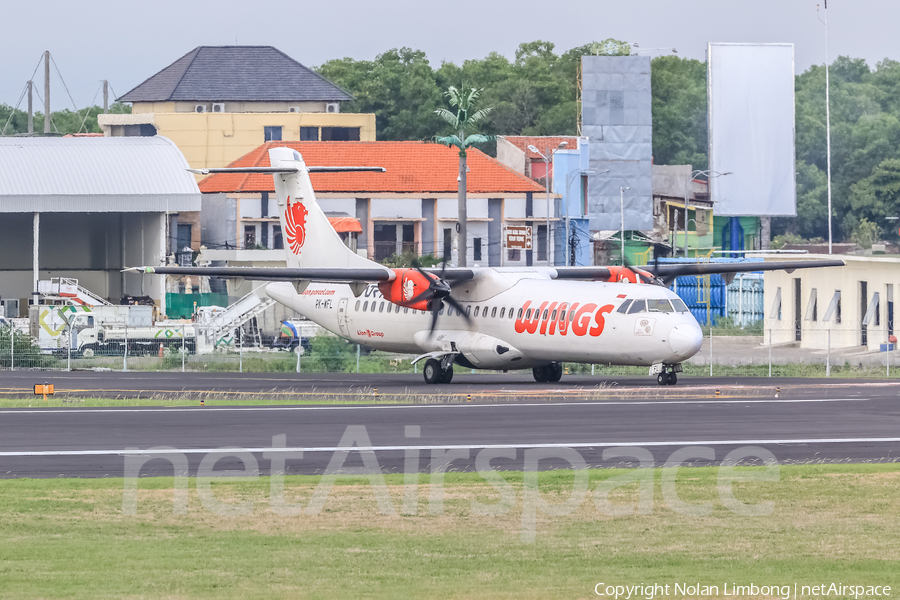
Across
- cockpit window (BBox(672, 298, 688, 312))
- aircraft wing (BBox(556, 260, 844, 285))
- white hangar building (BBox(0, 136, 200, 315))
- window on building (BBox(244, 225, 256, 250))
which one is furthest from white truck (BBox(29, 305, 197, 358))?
cockpit window (BBox(672, 298, 688, 312))

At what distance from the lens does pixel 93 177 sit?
68875 millimetres

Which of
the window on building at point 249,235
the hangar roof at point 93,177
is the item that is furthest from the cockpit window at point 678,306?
the window on building at point 249,235

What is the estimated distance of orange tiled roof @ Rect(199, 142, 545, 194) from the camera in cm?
7875

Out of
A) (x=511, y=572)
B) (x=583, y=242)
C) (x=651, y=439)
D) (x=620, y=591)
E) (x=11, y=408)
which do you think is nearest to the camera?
(x=620, y=591)

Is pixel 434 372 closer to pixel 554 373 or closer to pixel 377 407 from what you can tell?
pixel 554 373

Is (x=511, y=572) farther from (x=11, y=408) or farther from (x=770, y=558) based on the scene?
(x=11, y=408)

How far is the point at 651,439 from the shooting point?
20.8 m

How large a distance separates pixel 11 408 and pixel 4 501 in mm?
13806

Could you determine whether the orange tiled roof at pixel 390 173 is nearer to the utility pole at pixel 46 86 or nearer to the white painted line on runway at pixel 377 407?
the utility pole at pixel 46 86

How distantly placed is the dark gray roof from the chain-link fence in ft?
149

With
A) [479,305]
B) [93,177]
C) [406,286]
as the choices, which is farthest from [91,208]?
[479,305]

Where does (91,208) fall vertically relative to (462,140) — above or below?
below

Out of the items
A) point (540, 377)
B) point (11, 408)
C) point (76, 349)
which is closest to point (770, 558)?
point (11, 408)

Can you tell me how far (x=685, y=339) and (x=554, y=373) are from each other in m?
6.67
